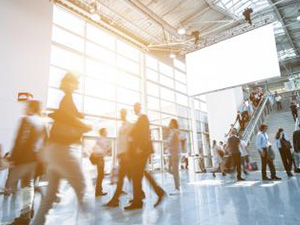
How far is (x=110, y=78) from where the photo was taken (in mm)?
11469

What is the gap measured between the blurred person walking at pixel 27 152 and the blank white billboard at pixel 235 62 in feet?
30.4

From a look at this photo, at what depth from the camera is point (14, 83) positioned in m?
7.64

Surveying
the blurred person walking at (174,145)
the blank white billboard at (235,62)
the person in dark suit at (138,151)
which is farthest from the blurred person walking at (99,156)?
the blank white billboard at (235,62)

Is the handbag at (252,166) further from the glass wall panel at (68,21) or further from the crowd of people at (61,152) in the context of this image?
the glass wall panel at (68,21)

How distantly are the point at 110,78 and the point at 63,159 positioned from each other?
1001 cm

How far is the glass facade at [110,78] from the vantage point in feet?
31.5

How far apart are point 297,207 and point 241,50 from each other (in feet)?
29.8

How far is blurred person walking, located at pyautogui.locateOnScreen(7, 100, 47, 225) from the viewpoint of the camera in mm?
2316

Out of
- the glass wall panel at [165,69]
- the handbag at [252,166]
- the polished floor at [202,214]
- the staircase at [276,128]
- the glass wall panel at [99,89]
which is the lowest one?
the polished floor at [202,214]

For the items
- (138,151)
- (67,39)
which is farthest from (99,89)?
(138,151)

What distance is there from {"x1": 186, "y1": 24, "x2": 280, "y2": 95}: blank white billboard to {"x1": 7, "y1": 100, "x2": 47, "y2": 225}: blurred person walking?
9.25 metres

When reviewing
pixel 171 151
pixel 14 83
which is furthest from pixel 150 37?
pixel 171 151

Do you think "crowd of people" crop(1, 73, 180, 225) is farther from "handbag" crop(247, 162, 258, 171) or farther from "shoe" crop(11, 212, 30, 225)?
"handbag" crop(247, 162, 258, 171)

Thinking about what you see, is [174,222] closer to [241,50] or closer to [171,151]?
[171,151]
